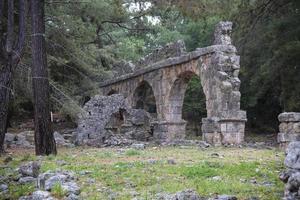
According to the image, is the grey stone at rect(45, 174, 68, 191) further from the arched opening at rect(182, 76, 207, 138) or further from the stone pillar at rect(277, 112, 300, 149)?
the arched opening at rect(182, 76, 207, 138)

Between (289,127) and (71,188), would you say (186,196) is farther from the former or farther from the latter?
(289,127)

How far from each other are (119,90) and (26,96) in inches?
531

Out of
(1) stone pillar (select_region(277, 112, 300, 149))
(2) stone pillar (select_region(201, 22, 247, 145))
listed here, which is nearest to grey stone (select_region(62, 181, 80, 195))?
(1) stone pillar (select_region(277, 112, 300, 149))

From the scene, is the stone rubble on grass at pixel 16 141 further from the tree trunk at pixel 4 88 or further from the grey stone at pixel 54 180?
the grey stone at pixel 54 180

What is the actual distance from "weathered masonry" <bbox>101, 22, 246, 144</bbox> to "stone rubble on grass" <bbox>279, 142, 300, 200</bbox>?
35.1ft

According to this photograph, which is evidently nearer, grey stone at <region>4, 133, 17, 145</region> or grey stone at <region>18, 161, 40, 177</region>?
grey stone at <region>18, 161, 40, 177</region>

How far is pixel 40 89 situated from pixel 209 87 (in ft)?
25.7

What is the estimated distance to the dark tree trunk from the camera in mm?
10609

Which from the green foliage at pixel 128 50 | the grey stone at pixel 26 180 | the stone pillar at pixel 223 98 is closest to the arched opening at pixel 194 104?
the green foliage at pixel 128 50

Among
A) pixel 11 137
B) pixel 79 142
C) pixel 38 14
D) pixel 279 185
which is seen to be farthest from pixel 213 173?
pixel 11 137

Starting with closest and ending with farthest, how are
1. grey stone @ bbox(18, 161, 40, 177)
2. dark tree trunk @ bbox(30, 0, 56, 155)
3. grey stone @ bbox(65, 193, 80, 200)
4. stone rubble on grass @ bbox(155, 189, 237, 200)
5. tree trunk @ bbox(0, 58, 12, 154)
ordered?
1. stone rubble on grass @ bbox(155, 189, 237, 200)
2. grey stone @ bbox(65, 193, 80, 200)
3. grey stone @ bbox(18, 161, 40, 177)
4. tree trunk @ bbox(0, 58, 12, 154)
5. dark tree trunk @ bbox(30, 0, 56, 155)

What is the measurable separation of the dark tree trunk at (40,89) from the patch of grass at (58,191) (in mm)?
4606

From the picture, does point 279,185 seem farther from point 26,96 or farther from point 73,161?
point 26,96

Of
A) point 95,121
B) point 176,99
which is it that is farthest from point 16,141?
point 176,99
